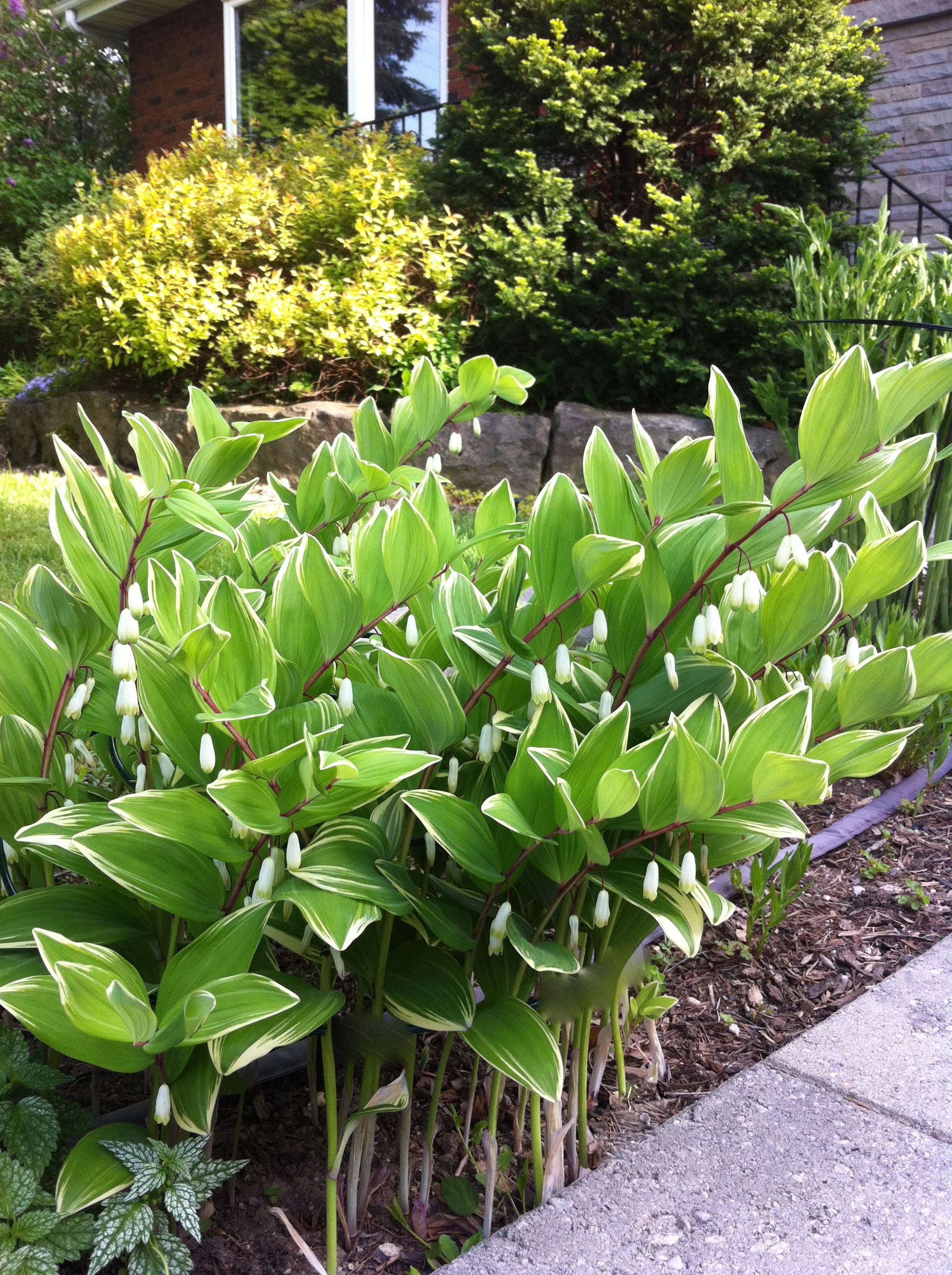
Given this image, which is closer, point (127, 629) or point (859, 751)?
point (127, 629)

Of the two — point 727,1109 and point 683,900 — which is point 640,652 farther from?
point 727,1109

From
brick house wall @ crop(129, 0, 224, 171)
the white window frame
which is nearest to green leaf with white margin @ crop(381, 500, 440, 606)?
the white window frame

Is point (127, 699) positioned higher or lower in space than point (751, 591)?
lower

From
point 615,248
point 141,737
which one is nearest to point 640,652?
point 141,737

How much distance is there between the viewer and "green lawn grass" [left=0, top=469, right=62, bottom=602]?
465 centimetres

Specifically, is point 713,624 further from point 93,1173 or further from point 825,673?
point 93,1173

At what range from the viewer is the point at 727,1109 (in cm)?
172

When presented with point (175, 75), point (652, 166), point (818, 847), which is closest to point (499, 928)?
point (818, 847)

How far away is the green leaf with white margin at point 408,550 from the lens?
1327 millimetres

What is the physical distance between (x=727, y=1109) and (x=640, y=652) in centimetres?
90

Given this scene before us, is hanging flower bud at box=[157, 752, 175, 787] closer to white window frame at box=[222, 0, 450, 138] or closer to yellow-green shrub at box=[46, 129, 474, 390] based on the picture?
yellow-green shrub at box=[46, 129, 474, 390]

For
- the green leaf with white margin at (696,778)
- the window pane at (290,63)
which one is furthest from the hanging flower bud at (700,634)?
the window pane at (290,63)

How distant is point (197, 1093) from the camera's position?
1.26 meters

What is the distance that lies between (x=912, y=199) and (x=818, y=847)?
23.2ft
